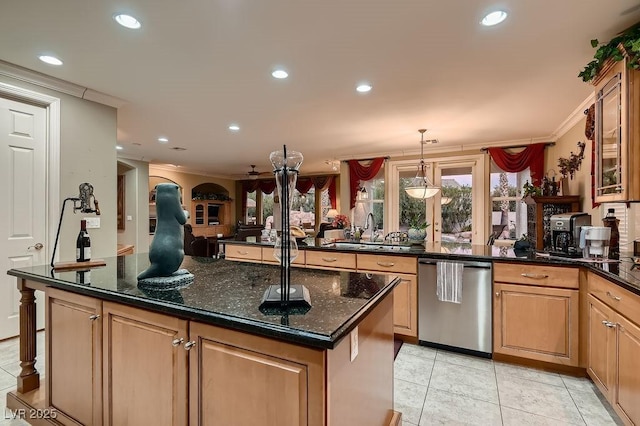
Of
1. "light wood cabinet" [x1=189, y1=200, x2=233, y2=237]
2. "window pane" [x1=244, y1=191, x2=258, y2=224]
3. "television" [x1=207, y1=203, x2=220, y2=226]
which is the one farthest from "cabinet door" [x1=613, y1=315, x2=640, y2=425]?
"window pane" [x1=244, y1=191, x2=258, y2=224]

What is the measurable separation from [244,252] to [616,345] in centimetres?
339

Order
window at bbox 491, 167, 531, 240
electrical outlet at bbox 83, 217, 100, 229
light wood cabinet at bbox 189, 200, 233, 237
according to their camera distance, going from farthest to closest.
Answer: light wood cabinet at bbox 189, 200, 233, 237
window at bbox 491, 167, 531, 240
electrical outlet at bbox 83, 217, 100, 229

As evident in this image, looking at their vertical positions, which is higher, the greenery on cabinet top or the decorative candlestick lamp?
the greenery on cabinet top

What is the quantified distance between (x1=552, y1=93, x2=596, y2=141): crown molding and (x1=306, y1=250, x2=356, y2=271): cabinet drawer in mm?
3073

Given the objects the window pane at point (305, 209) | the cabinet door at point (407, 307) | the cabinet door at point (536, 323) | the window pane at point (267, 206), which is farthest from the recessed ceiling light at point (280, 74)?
the window pane at point (267, 206)

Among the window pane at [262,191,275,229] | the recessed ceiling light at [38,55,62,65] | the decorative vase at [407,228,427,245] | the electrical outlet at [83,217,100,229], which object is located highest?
the recessed ceiling light at [38,55,62,65]

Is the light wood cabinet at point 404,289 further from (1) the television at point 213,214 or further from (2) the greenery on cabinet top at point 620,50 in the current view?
(1) the television at point 213,214

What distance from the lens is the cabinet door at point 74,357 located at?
1435 millimetres

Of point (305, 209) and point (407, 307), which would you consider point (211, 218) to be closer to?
point (305, 209)

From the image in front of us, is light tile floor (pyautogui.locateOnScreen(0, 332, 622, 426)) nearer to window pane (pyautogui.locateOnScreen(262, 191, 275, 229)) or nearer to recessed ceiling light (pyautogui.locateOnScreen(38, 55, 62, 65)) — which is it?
recessed ceiling light (pyautogui.locateOnScreen(38, 55, 62, 65))

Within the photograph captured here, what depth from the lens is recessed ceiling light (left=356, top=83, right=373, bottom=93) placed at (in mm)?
3056

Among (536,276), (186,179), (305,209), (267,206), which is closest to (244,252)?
(536,276)

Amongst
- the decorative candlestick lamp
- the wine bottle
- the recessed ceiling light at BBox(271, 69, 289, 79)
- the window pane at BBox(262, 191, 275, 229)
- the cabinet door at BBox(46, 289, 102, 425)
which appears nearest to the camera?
the decorative candlestick lamp

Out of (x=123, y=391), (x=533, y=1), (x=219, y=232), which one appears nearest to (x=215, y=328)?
(x=123, y=391)
